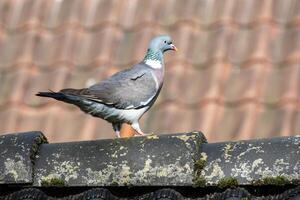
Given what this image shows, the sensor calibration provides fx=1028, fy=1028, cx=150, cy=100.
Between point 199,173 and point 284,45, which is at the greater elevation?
point 284,45

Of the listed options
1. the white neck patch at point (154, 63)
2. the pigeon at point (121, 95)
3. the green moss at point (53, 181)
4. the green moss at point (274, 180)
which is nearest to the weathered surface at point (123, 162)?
the green moss at point (53, 181)

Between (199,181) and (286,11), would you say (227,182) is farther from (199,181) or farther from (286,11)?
(286,11)

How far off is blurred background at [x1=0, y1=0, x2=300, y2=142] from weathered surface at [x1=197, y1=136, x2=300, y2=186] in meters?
2.65

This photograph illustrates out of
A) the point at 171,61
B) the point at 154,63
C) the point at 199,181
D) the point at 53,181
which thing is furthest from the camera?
the point at 171,61

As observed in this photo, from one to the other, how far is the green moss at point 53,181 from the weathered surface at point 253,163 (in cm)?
36

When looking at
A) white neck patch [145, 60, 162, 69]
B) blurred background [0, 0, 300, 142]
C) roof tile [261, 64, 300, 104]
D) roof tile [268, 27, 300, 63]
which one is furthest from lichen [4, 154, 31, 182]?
roof tile [268, 27, 300, 63]

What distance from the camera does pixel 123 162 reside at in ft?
8.45

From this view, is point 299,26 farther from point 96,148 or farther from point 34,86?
point 96,148

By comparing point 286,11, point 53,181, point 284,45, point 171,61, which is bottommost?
point 53,181

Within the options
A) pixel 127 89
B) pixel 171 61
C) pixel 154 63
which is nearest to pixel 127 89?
pixel 127 89

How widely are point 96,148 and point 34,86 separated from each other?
3475 mm

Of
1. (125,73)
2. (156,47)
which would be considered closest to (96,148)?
(125,73)

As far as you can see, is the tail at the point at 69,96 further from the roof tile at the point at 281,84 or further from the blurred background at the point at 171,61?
the roof tile at the point at 281,84

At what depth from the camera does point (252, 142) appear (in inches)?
98.6
